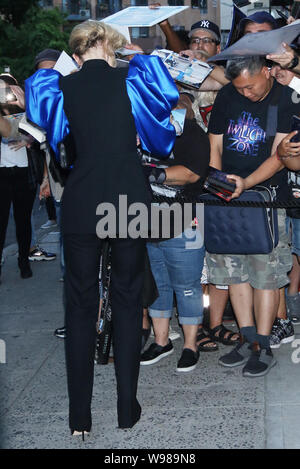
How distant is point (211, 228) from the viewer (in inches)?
167

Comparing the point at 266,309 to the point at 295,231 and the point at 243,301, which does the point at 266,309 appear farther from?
the point at 295,231

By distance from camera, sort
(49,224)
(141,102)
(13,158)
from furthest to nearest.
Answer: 1. (49,224)
2. (13,158)
3. (141,102)

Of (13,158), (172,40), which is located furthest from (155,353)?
(13,158)

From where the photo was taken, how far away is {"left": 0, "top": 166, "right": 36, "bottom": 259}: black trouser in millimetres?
6922

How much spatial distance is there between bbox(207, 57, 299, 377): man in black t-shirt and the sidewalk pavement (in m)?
0.21

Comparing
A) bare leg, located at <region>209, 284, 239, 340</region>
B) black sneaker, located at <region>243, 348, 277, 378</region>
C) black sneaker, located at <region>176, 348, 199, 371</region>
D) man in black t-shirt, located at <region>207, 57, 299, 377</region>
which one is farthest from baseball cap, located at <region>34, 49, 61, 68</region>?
black sneaker, located at <region>243, 348, 277, 378</region>

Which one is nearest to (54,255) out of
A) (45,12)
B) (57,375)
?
(57,375)

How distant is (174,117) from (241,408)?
5.12 feet

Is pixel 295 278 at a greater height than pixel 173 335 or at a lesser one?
greater

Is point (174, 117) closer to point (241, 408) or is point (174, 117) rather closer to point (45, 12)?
point (241, 408)

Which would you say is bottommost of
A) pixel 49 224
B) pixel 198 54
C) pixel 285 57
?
pixel 49 224

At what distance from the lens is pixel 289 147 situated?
3871 mm

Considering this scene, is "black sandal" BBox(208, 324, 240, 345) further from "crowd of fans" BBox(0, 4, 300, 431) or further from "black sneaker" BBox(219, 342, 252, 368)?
"black sneaker" BBox(219, 342, 252, 368)

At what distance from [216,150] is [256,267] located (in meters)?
0.77
